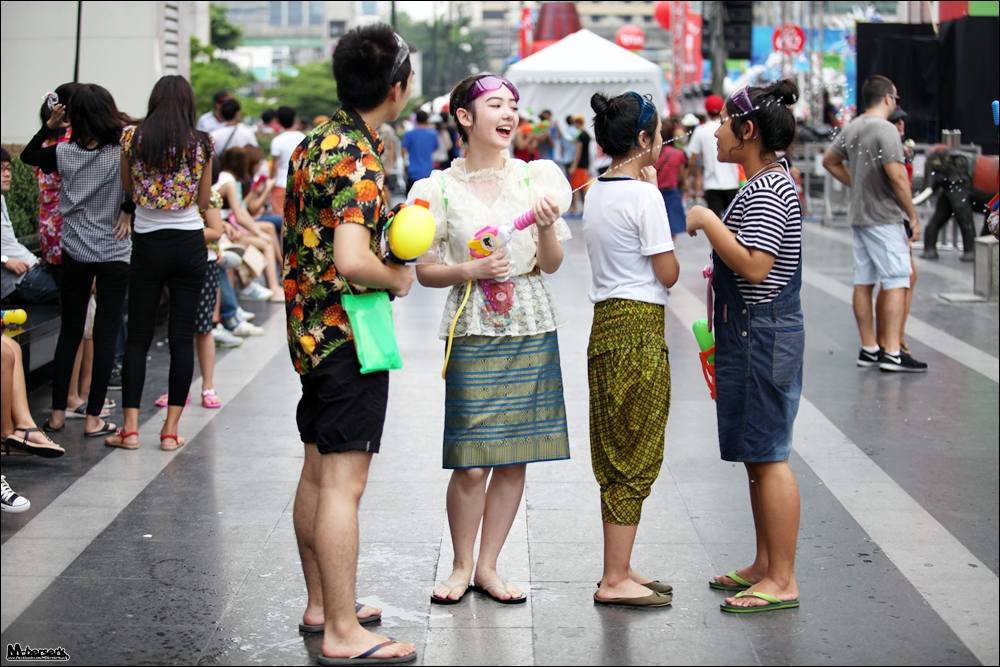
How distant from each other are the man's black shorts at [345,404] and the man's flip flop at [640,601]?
1.08 m

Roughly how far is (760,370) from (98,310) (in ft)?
13.1

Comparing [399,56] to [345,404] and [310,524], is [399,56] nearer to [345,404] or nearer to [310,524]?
[345,404]

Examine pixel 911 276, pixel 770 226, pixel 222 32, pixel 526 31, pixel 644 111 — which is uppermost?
pixel 222 32

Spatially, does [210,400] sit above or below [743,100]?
below

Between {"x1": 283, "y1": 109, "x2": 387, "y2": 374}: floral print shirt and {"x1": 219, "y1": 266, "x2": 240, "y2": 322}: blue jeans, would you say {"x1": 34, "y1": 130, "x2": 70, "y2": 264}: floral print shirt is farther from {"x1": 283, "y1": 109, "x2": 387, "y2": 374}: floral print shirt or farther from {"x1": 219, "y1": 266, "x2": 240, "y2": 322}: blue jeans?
{"x1": 283, "y1": 109, "x2": 387, "y2": 374}: floral print shirt

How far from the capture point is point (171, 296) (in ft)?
24.0

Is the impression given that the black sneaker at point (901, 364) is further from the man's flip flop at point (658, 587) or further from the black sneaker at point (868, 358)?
the man's flip flop at point (658, 587)

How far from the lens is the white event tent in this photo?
26922 millimetres

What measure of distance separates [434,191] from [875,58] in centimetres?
1540

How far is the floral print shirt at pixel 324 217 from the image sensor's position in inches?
160

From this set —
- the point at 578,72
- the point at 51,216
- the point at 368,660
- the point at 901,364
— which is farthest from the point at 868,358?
the point at 578,72

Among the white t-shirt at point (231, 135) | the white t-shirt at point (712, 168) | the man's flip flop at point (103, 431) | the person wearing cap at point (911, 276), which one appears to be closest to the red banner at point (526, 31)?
the white t-shirt at point (712, 168)

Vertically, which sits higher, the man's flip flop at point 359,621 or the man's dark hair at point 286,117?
the man's dark hair at point 286,117

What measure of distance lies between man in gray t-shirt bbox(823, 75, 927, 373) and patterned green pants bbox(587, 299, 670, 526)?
4842mm
